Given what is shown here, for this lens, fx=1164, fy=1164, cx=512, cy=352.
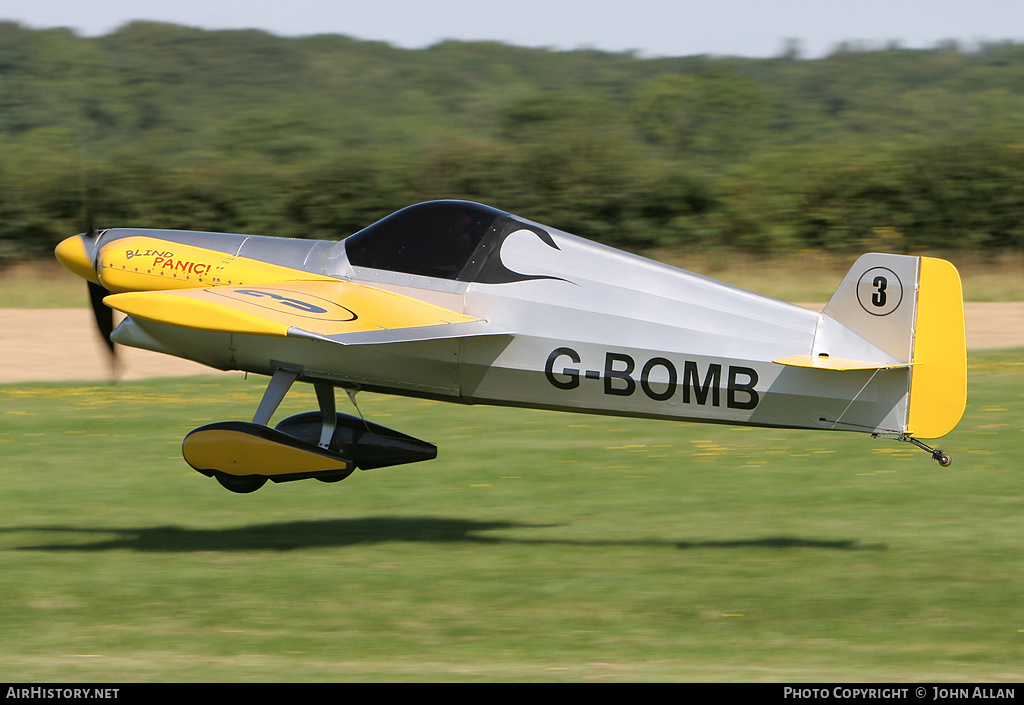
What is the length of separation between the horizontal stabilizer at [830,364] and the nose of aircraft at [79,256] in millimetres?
6177

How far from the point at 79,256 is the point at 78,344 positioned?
14.5m

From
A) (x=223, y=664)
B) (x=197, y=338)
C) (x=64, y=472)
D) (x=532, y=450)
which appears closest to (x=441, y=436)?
(x=532, y=450)

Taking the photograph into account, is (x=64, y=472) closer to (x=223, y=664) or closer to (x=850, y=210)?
(x=223, y=664)

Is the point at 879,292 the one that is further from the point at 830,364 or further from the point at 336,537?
the point at 336,537

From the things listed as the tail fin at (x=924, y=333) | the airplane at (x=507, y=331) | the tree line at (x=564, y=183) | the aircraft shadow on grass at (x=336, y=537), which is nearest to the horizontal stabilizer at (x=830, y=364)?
the airplane at (x=507, y=331)

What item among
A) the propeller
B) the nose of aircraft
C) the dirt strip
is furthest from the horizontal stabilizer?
the dirt strip

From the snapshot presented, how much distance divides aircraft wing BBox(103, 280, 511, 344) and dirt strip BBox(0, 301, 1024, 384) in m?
10.6

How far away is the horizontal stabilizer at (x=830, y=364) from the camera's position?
877cm

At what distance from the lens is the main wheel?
30.7ft

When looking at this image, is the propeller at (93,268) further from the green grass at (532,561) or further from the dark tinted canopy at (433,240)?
the dark tinted canopy at (433,240)

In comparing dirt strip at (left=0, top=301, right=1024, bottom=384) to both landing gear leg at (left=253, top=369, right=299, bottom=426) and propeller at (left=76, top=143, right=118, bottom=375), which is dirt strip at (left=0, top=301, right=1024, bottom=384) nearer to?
propeller at (left=76, top=143, right=118, bottom=375)

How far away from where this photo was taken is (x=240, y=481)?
9.78m

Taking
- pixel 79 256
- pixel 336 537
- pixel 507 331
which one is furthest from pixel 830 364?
pixel 79 256

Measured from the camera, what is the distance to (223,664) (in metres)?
7.31
